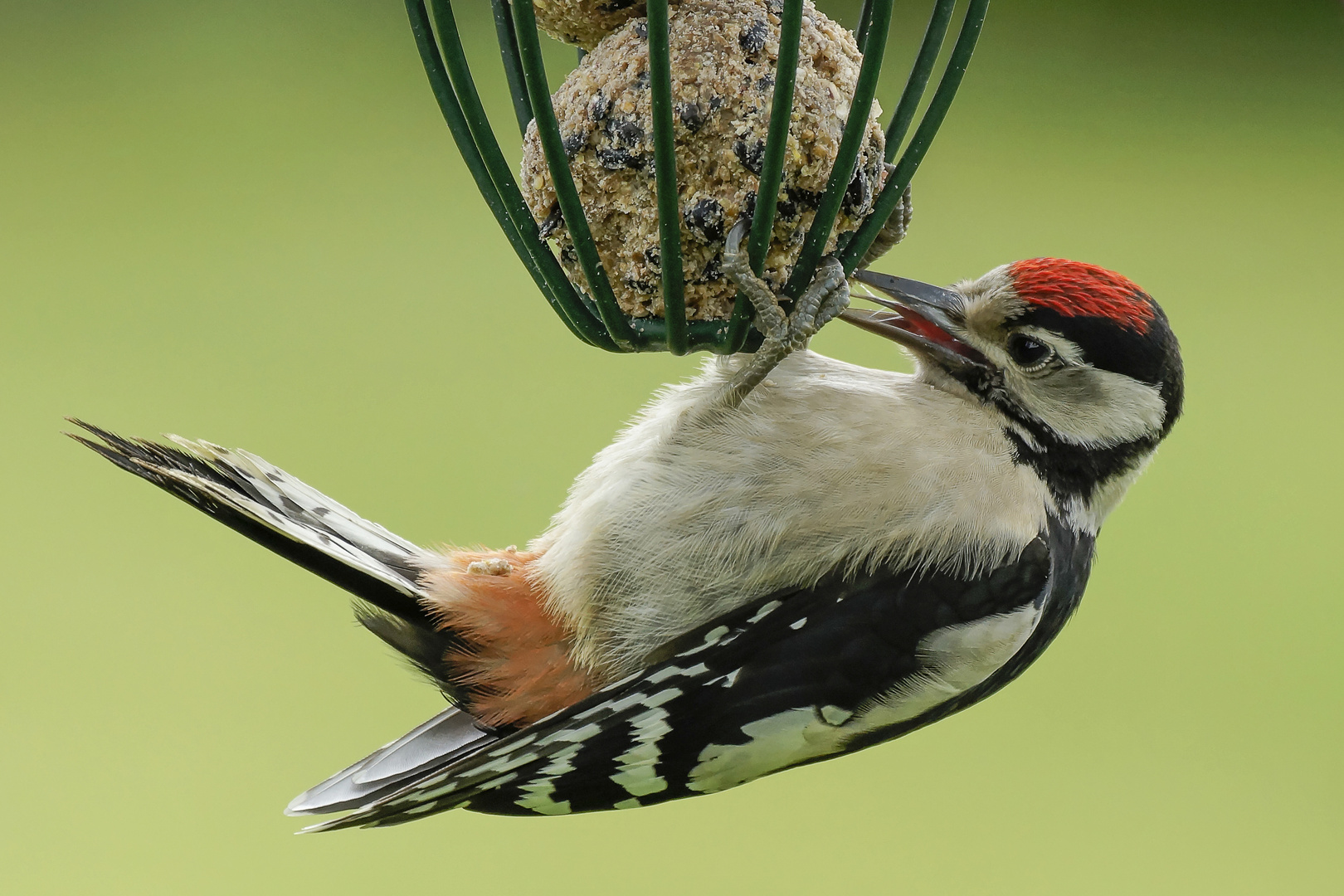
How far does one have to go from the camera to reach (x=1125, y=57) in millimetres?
3785

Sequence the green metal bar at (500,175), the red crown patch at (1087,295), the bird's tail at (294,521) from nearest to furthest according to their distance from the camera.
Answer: the green metal bar at (500,175)
the bird's tail at (294,521)
the red crown patch at (1087,295)

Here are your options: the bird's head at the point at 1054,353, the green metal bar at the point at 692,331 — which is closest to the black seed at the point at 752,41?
the green metal bar at the point at 692,331

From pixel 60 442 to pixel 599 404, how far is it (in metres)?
1.54

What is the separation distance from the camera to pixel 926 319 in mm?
1352

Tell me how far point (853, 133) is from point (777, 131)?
80 mm

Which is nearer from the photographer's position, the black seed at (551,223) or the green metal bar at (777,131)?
the green metal bar at (777,131)

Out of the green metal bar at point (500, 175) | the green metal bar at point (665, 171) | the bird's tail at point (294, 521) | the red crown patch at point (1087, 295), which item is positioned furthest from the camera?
the red crown patch at point (1087, 295)

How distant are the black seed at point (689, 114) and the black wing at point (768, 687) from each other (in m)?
0.57

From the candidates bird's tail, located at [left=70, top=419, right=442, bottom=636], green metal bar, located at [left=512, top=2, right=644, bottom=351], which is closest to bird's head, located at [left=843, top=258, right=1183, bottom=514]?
green metal bar, located at [left=512, top=2, right=644, bottom=351]

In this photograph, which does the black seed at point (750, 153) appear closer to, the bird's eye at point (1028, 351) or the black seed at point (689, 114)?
the black seed at point (689, 114)

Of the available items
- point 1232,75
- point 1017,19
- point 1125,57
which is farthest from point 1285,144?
point 1017,19

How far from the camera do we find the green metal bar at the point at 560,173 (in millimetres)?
931

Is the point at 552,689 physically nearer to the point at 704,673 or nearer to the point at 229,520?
the point at 704,673

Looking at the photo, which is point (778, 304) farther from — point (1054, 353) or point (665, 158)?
point (1054, 353)
